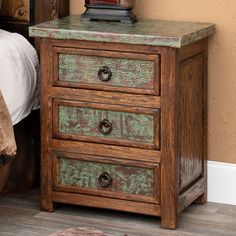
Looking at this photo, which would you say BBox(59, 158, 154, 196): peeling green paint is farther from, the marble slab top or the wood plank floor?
the marble slab top

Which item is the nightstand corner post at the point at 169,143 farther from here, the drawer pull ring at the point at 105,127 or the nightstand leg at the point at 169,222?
the drawer pull ring at the point at 105,127

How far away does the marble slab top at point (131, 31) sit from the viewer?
3.18 m

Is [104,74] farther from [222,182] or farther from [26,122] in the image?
[222,182]

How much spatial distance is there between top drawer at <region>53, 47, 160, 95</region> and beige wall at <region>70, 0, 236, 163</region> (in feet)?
1.40

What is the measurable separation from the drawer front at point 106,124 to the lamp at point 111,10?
388mm

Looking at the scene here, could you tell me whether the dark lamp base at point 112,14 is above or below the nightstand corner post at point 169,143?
above

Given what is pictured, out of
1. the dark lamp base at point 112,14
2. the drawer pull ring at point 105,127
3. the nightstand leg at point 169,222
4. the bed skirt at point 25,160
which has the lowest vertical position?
the nightstand leg at point 169,222

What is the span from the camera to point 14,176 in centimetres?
371

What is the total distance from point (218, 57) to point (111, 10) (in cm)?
47

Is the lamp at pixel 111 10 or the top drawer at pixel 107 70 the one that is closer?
the top drawer at pixel 107 70

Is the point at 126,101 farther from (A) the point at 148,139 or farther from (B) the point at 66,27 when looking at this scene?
(B) the point at 66,27

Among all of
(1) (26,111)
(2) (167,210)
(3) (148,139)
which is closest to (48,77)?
(1) (26,111)

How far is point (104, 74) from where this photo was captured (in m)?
3.32

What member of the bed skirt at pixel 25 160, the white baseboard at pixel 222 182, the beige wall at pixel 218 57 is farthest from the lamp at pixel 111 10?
the white baseboard at pixel 222 182
